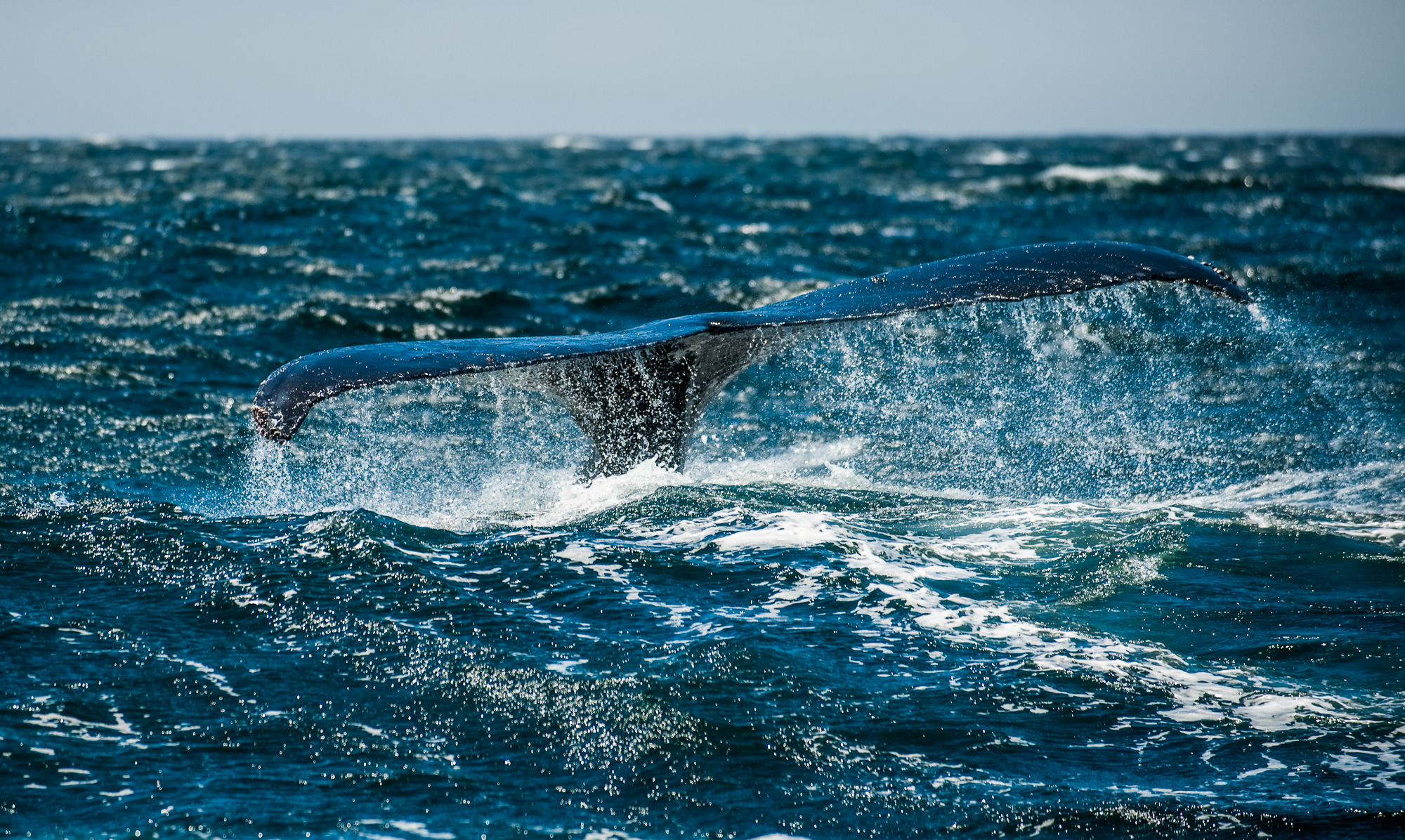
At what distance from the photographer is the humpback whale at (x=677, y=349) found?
5.25m

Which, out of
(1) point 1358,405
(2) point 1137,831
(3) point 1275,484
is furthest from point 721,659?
(1) point 1358,405

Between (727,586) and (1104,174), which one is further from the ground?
(1104,174)

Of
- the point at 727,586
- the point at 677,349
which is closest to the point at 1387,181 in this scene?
the point at 677,349

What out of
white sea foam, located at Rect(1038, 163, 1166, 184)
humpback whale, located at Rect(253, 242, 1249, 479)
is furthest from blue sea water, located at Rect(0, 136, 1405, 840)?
white sea foam, located at Rect(1038, 163, 1166, 184)

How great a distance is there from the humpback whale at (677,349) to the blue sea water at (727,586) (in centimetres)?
76

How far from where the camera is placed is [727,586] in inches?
257

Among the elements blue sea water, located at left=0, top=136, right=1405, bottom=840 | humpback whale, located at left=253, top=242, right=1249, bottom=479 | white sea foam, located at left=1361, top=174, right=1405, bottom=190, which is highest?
white sea foam, located at left=1361, top=174, right=1405, bottom=190

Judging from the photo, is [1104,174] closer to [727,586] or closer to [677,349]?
[677,349]

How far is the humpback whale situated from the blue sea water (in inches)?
30.0

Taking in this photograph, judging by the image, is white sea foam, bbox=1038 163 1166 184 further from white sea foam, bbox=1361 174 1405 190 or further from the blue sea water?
the blue sea water

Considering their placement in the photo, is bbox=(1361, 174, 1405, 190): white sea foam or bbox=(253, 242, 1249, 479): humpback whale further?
bbox=(1361, 174, 1405, 190): white sea foam

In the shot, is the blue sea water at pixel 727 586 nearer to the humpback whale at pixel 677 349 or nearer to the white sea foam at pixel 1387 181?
the humpback whale at pixel 677 349

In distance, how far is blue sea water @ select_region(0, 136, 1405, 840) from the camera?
177 inches

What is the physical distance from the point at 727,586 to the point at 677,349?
4.04 ft
